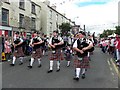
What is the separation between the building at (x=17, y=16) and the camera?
2623 cm

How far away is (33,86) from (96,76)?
2.96 metres

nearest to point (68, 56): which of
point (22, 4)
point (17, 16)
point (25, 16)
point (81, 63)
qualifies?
point (81, 63)

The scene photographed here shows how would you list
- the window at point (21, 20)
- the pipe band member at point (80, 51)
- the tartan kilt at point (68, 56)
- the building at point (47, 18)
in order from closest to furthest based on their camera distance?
the pipe band member at point (80, 51) → the tartan kilt at point (68, 56) → the window at point (21, 20) → the building at point (47, 18)

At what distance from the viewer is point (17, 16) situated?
96.7 ft

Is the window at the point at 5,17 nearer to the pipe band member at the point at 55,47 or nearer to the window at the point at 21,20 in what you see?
the window at the point at 21,20

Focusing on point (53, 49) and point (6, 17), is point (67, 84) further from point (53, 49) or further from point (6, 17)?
point (6, 17)

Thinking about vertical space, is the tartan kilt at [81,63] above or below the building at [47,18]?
below

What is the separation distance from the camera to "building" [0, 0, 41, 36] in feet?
86.1

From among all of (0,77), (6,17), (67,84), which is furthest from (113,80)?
(6,17)

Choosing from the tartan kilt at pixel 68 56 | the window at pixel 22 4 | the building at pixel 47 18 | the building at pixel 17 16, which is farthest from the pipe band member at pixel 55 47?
the building at pixel 47 18

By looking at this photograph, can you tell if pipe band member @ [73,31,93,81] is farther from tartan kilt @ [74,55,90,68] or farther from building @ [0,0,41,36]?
building @ [0,0,41,36]

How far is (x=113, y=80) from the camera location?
913 cm

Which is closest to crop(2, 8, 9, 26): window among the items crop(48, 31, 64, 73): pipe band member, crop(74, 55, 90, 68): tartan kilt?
crop(48, 31, 64, 73): pipe band member

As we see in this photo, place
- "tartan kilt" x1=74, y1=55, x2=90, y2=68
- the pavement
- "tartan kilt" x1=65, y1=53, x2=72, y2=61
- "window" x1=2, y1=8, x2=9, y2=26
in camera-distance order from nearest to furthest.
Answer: the pavement → "tartan kilt" x1=74, y1=55, x2=90, y2=68 → "tartan kilt" x1=65, y1=53, x2=72, y2=61 → "window" x1=2, y1=8, x2=9, y2=26
